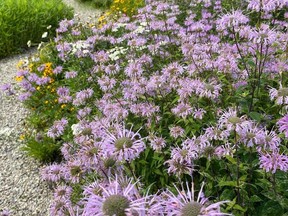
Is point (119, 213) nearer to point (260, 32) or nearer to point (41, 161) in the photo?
point (260, 32)

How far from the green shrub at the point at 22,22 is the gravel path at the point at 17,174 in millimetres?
2121

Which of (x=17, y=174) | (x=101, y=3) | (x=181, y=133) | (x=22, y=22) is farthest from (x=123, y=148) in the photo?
(x=101, y=3)

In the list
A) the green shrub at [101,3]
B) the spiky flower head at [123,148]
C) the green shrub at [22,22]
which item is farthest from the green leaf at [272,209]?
the green shrub at [101,3]

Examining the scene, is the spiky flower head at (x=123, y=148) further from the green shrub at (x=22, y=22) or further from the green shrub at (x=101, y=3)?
the green shrub at (x=101, y=3)

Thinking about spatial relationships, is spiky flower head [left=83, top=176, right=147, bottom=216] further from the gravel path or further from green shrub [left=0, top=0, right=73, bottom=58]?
green shrub [left=0, top=0, right=73, bottom=58]

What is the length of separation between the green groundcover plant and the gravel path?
0.77ft

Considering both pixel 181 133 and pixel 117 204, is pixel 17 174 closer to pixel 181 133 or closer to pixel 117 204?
pixel 181 133

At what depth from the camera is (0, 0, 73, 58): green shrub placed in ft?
24.2

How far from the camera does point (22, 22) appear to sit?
7516 mm

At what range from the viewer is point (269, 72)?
2.87 meters

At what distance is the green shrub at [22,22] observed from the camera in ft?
24.2

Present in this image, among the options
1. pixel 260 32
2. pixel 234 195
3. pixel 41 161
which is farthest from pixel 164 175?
pixel 41 161

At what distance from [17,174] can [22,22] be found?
14.0ft

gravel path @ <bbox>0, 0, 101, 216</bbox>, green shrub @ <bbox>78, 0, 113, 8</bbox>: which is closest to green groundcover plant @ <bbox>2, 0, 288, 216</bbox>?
gravel path @ <bbox>0, 0, 101, 216</bbox>
